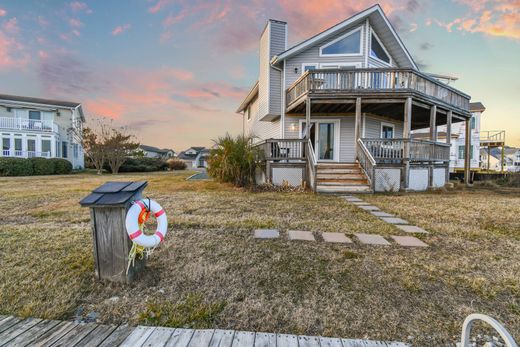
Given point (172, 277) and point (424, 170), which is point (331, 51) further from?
point (172, 277)

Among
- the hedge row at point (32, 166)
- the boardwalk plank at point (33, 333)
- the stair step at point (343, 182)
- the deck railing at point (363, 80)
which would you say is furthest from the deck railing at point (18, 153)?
the boardwalk plank at point (33, 333)

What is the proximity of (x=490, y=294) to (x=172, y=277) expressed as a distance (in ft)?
10.1

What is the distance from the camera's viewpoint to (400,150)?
940cm

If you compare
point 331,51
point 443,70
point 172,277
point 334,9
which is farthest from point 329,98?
point 443,70

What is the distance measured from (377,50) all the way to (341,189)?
28.7ft

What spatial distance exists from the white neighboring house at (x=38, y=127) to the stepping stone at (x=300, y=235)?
2537 centimetres

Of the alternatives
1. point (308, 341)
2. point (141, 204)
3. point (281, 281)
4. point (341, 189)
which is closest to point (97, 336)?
point (141, 204)

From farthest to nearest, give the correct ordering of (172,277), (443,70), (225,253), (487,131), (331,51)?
1. (487,131)
2. (443,70)
3. (331,51)
4. (225,253)
5. (172,277)

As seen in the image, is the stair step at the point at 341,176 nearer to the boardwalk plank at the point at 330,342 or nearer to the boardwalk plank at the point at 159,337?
the boardwalk plank at the point at 330,342

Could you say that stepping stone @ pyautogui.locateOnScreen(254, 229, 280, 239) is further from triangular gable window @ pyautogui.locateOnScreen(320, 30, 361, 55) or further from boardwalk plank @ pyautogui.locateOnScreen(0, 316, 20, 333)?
triangular gable window @ pyautogui.locateOnScreen(320, 30, 361, 55)

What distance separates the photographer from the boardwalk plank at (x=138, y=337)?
163cm

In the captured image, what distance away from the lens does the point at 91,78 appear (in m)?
16.3

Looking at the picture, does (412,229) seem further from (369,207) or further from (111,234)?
(111,234)

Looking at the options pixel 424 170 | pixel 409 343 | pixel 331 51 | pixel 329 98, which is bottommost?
pixel 409 343
